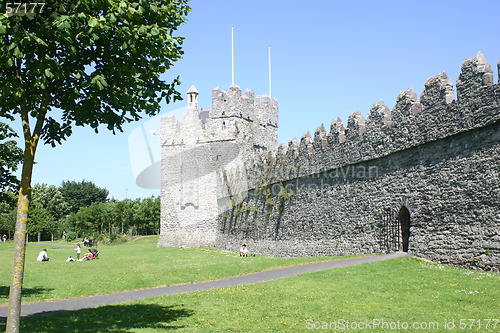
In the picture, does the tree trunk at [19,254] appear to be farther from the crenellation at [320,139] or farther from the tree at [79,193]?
the tree at [79,193]

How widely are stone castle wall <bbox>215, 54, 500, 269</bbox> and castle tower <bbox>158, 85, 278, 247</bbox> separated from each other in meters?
8.20

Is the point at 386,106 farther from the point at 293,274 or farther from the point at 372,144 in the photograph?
the point at 293,274

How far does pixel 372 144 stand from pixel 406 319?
1132cm

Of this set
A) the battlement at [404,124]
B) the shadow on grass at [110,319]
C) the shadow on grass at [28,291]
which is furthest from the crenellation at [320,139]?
the shadow on grass at [110,319]

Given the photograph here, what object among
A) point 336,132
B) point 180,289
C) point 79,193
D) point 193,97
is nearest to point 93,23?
point 180,289

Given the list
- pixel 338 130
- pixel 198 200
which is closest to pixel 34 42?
pixel 338 130

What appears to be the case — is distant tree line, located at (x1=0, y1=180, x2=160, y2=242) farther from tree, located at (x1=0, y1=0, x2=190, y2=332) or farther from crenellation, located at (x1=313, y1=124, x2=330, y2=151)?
tree, located at (x1=0, y1=0, x2=190, y2=332)

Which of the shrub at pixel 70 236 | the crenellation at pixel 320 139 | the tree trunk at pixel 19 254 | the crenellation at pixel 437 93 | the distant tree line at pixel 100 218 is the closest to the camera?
the tree trunk at pixel 19 254

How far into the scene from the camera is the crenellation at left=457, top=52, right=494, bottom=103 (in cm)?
1430

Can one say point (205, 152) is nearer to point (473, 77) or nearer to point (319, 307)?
point (473, 77)

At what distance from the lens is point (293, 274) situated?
53.9 feet

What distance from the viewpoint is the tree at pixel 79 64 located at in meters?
7.11

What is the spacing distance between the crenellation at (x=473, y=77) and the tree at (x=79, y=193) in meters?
90.7

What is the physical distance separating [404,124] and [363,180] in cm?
348
